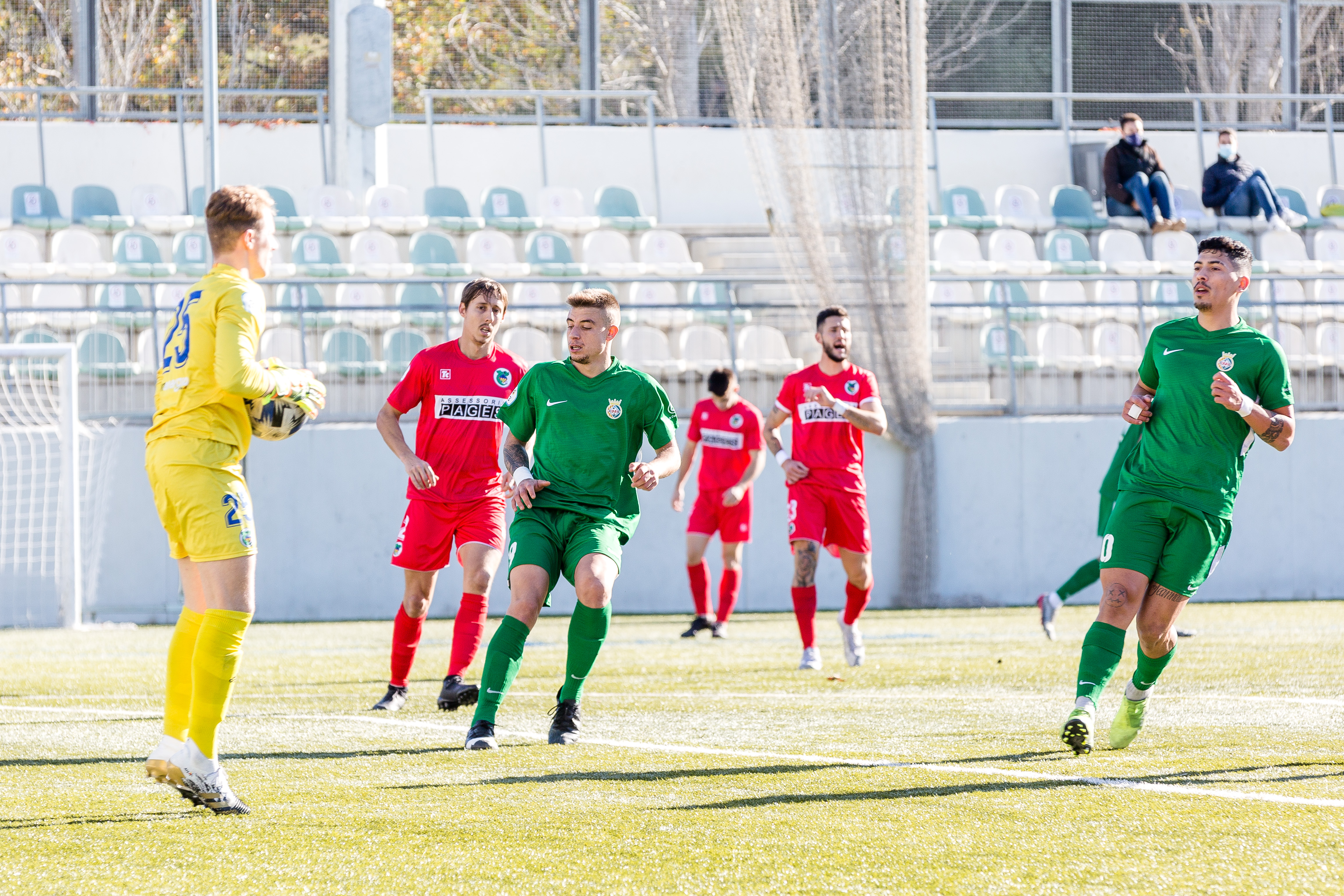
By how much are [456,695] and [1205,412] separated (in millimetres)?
3325

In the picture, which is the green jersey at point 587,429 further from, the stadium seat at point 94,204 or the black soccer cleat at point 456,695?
the stadium seat at point 94,204

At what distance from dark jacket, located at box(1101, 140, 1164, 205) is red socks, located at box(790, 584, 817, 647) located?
12441 mm

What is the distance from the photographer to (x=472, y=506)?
7.34 m

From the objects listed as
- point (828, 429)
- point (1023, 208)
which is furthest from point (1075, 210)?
point (828, 429)

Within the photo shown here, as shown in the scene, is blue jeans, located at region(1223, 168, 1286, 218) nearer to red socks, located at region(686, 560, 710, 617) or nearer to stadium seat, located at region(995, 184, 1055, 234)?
stadium seat, located at region(995, 184, 1055, 234)

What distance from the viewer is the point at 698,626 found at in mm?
11852

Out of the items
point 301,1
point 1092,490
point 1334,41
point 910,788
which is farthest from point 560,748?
point 1334,41

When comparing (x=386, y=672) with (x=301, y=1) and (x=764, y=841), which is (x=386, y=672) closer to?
(x=764, y=841)

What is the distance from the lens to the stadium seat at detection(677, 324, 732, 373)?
14.9 meters

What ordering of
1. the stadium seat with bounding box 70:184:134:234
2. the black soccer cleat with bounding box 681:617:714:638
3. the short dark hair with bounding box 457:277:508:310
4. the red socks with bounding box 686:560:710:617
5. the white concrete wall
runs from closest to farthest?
the short dark hair with bounding box 457:277:508:310 → the black soccer cleat with bounding box 681:617:714:638 → the red socks with bounding box 686:560:710:617 → the white concrete wall → the stadium seat with bounding box 70:184:134:234

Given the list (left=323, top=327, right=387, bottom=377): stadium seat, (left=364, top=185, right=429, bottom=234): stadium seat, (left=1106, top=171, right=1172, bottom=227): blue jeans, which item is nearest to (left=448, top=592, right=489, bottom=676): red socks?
(left=323, top=327, right=387, bottom=377): stadium seat

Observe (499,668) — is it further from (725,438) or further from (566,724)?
(725,438)

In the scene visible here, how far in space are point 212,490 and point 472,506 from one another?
282 cm

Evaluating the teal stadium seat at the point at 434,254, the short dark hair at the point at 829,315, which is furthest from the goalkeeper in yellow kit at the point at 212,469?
the teal stadium seat at the point at 434,254
